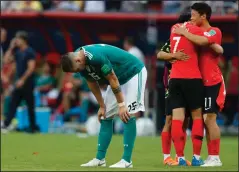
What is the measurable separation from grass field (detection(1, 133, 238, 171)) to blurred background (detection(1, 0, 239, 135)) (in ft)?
9.21

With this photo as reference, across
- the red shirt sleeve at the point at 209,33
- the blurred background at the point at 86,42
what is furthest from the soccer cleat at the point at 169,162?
the blurred background at the point at 86,42

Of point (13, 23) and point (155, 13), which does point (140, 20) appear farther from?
point (13, 23)

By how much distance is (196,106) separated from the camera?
1260 centimetres

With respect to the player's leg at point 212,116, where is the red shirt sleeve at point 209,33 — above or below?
above

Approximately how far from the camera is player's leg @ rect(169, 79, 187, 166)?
12.5 metres

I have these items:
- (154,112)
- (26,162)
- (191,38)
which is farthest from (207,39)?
(154,112)

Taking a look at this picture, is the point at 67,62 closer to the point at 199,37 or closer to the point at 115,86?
the point at 115,86

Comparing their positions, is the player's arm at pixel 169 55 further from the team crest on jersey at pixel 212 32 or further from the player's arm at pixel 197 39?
the team crest on jersey at pixel 212 32

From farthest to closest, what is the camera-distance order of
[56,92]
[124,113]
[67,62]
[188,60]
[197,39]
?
[56,92]
[188,60]
[197,39]
[124,113]
[67,62]

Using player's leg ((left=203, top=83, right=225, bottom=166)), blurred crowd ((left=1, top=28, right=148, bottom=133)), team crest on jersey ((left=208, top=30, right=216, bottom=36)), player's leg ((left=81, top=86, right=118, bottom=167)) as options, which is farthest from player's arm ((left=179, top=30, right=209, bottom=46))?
blurred crowd ((left=1, top=28, right=148, bottom=133))

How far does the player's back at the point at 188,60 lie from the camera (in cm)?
1250

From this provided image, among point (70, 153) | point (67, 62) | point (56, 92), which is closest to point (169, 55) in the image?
point (67, 62)

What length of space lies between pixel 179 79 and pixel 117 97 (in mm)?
1025

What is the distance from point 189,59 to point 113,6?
510 inches
